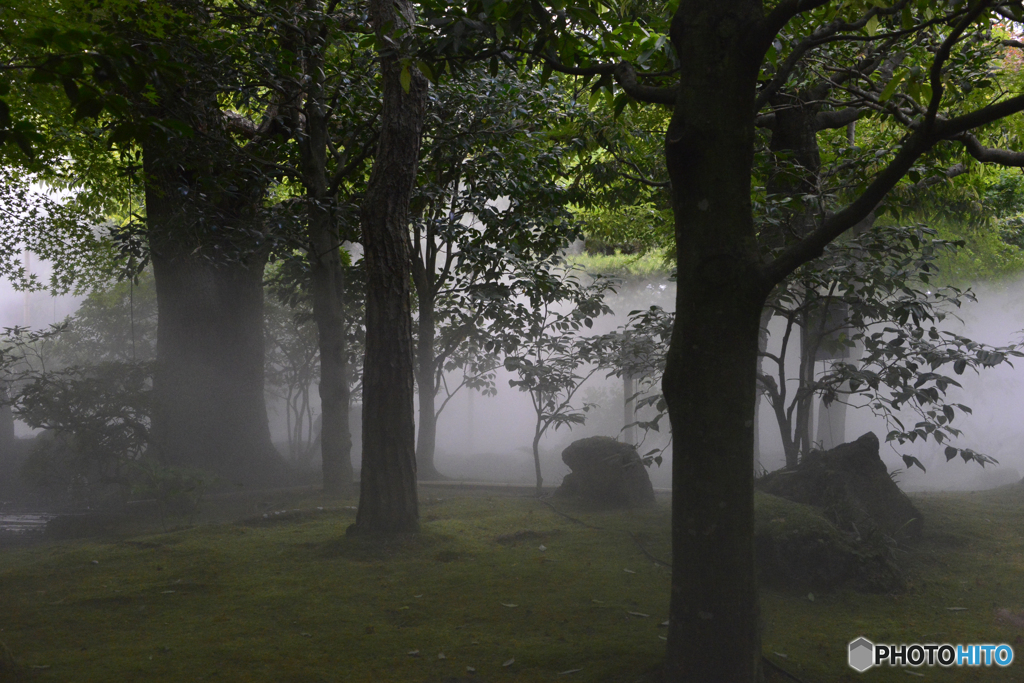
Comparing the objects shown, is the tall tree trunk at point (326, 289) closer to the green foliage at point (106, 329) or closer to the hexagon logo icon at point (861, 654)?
the hexagon logo icon at point (861, 654)

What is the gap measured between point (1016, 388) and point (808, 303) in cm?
1491

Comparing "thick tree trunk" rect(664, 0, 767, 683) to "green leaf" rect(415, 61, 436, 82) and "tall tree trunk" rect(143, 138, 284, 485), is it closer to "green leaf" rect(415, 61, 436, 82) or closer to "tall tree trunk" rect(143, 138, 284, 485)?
"green leaf" rect(415, 61, 436, 82)

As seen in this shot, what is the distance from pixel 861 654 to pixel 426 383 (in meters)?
7.10

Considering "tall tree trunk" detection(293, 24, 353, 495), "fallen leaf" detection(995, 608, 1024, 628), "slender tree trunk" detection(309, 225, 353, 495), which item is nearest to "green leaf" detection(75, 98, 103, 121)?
"tall tree trunk" detection(293, 24, 353, 495)

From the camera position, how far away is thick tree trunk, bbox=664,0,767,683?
2.58m

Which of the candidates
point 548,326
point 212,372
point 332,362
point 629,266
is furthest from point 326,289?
point 629,266

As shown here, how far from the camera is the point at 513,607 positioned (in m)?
3.73

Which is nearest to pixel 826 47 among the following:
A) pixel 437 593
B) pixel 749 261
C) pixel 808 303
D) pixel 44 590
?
pixel 808 303

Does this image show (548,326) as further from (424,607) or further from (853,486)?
(424,607)

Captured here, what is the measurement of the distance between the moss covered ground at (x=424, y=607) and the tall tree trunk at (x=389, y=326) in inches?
Result: 13.0

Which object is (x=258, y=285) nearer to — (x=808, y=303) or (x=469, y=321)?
(x=469, y=321)

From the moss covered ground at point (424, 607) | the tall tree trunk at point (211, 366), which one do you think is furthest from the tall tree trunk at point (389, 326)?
the tall tree trunk at point (211, 366)

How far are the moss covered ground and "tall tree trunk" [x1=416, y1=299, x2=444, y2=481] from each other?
3835mm

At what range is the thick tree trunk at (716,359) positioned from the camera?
2578 mm
